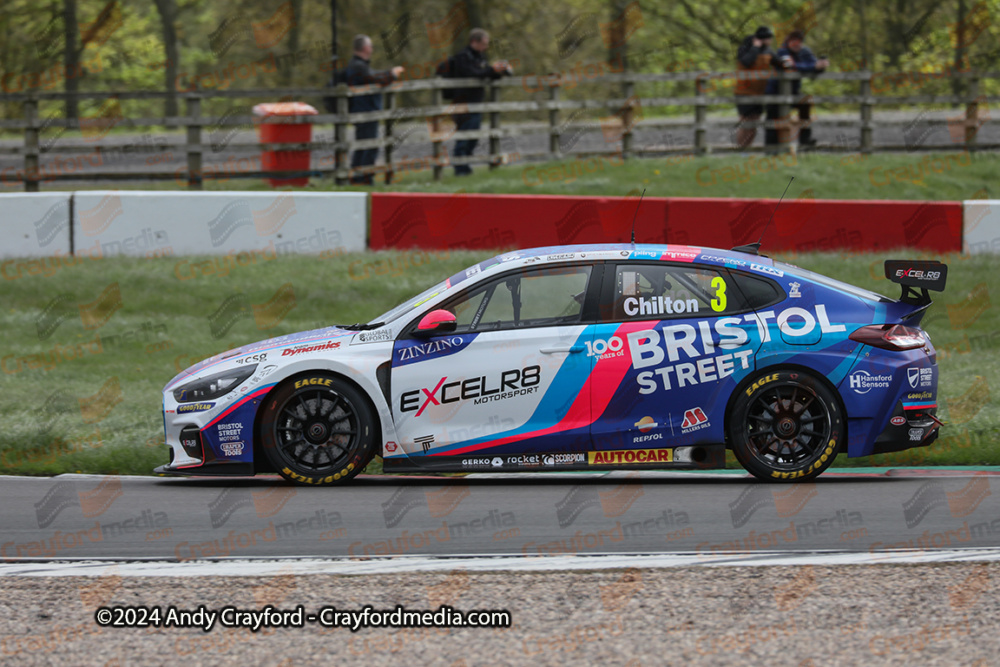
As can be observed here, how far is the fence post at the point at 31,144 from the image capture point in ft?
57.0

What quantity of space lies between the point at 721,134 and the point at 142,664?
23.6 meters

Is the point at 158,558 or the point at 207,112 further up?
the point at 207,112

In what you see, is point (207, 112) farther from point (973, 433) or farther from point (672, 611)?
point (672, 611)

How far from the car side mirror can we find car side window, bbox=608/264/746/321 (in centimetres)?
92

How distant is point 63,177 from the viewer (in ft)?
58.2

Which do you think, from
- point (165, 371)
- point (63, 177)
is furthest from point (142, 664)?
point (63, 177)

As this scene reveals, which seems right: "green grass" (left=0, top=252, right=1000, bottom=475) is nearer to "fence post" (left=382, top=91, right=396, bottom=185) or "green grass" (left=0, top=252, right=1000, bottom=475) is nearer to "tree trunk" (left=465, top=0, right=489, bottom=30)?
"fence post" (left=382, top=91, right=396, bottom=185)

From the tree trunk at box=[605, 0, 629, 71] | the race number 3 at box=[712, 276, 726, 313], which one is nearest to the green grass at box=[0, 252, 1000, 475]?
the race number 3 at box=[712, 276, 726, 313]

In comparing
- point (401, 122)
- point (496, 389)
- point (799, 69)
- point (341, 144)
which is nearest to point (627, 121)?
point (799, 69)

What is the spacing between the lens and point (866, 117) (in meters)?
20.8

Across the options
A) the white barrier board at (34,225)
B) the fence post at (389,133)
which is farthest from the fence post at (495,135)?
the white barrier board at (34,225)

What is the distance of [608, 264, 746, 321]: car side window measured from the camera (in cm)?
730

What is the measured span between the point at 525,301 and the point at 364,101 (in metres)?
11.2

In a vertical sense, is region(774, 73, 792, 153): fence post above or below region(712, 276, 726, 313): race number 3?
above
